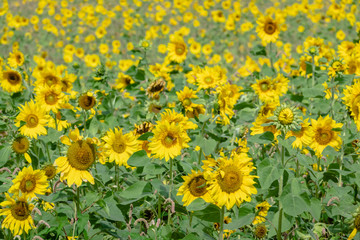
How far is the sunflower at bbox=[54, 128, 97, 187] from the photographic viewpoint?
6.84ft

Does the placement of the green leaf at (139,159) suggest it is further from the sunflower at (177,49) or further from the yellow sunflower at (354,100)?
the sunflower at (177,49)

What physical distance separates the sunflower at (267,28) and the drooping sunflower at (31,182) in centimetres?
341

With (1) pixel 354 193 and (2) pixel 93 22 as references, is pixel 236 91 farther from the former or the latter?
(2) pixel 93 22

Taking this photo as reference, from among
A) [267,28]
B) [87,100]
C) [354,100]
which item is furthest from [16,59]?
[354,100]

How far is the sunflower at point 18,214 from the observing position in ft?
7.17

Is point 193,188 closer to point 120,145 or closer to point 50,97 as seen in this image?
point 120,145

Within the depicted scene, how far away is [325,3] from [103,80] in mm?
13553

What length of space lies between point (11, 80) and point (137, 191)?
2.74m

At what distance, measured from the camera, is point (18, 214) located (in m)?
2.20

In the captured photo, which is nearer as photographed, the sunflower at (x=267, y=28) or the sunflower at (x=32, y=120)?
the sunflower at (x=32, y=120)

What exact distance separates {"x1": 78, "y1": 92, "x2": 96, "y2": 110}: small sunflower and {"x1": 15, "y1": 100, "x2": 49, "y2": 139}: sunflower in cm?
34

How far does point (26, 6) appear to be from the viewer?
15.5 metres

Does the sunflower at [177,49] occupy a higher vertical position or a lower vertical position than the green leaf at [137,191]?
higher

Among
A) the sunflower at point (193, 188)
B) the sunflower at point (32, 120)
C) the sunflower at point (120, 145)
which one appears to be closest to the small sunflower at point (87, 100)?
the sunflower at point (32, 120)
